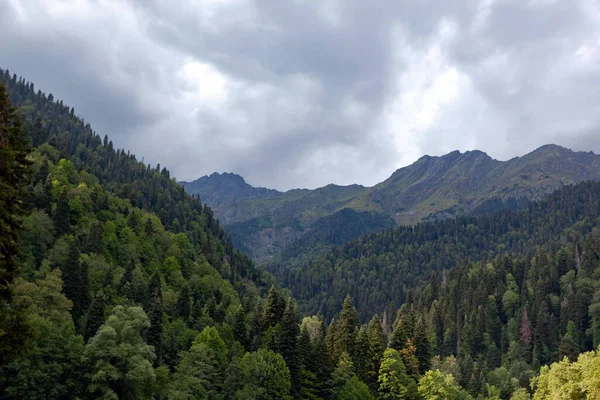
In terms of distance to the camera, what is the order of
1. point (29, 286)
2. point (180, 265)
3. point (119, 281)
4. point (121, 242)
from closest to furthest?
point (29, 286) → point (119, 281) → point (121, 242) → point (180, 265)

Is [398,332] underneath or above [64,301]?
underneath

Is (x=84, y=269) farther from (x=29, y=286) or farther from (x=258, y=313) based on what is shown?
(x=258, y=313)

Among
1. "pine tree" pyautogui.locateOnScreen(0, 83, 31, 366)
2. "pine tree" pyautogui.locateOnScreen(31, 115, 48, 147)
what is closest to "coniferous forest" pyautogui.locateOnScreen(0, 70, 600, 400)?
"pine tree" pyautogui.locateOnScreen(0, 83, 31, 366)

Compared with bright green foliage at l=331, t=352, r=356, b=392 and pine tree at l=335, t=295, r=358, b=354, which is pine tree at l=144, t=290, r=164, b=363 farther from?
pine tree at l=335, t=295, r=358, b=354

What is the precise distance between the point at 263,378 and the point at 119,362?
79.6 feet

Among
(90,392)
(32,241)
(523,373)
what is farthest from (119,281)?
(523,373)

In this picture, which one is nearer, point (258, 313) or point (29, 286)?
point (29, 286)

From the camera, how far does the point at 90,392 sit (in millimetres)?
67188

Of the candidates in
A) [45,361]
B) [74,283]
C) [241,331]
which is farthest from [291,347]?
[74,283]

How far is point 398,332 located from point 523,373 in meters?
63.8

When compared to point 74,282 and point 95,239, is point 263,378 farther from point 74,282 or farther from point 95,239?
point 95,239

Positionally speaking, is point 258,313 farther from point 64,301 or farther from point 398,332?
point 64,301

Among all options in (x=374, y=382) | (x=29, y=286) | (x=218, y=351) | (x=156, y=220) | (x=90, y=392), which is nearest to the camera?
(x=90, y=392)

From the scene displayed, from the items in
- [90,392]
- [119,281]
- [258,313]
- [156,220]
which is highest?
[156,220]
